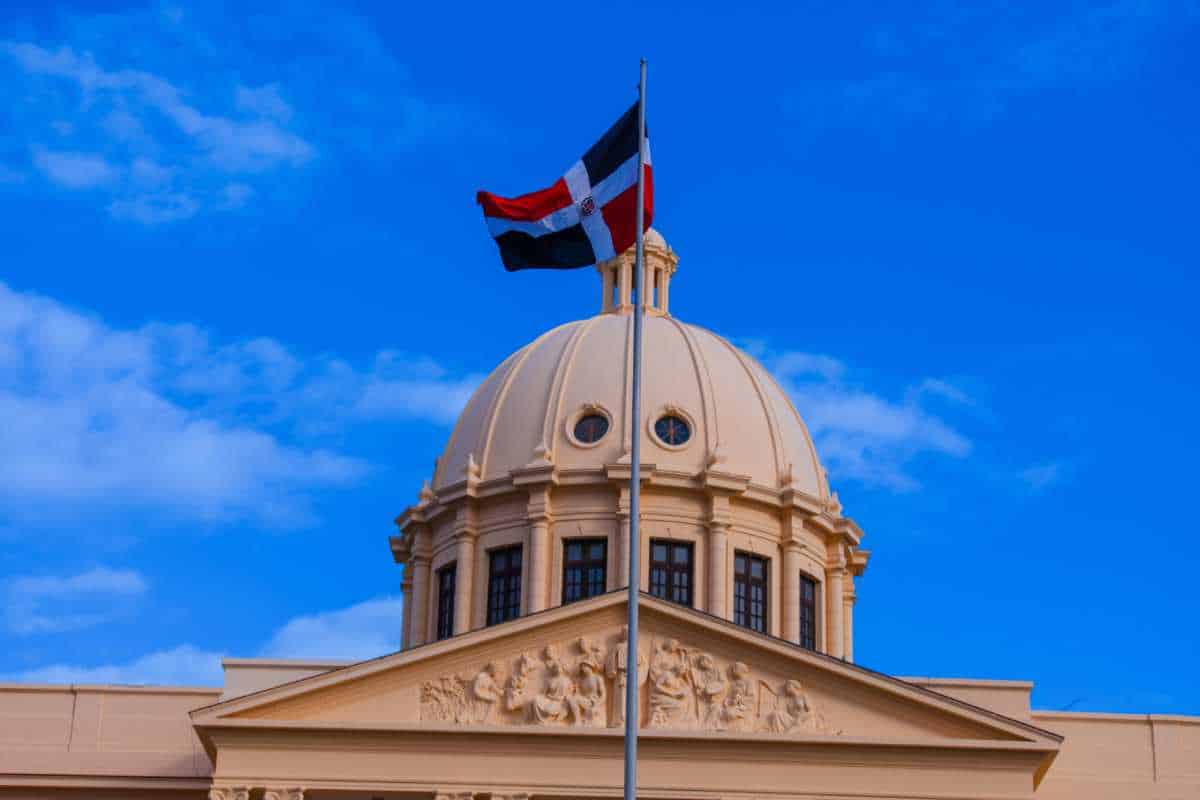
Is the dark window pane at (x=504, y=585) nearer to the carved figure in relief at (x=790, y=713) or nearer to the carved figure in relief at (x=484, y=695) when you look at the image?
the carved figure in relief at (x=484, y=695)

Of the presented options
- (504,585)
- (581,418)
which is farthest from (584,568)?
(581,418)

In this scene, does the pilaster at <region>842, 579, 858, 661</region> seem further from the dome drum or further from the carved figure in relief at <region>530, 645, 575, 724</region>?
the carved figure in relief at <region>530, 645, 575, 724</region>

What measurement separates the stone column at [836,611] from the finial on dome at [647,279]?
10.6 meters

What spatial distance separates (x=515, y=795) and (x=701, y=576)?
1450 centimetres

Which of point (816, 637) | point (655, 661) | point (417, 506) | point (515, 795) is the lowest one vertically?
point (515, 795)

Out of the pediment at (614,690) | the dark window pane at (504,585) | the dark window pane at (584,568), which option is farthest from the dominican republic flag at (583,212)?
the dark window pane at (504,585)

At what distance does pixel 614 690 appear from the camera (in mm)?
48156

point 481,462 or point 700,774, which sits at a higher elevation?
point 481,462

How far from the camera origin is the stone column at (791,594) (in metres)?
60.6

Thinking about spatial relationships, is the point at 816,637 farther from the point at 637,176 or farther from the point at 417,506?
the point at 637,176

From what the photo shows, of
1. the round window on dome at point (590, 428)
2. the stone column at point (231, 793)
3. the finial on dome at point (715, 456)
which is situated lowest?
the stone column at point (231, 793)

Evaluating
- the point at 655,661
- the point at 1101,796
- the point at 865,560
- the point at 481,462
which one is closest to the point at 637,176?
the point at 655,661

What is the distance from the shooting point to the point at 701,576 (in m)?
60.3

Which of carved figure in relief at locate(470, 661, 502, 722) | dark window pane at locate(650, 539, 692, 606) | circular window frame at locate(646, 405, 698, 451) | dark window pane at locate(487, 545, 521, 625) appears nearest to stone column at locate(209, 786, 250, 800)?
carved figure in relief at locate(470, 661, 502, 722)
